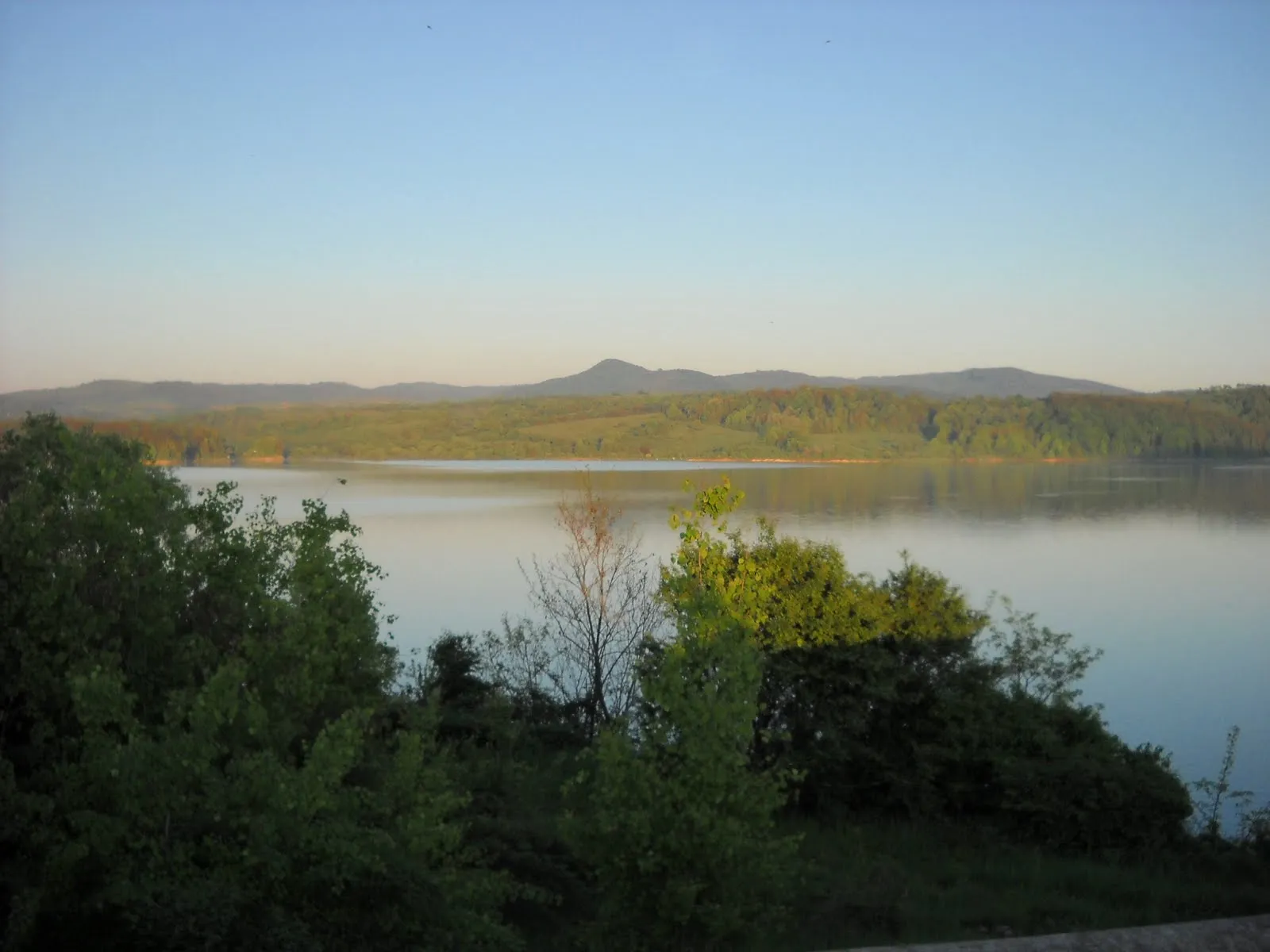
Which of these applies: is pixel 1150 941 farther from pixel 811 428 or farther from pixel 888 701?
A: pixel 811 428

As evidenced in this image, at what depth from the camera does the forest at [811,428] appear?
258 feet

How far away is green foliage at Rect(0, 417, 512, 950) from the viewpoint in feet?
21.9

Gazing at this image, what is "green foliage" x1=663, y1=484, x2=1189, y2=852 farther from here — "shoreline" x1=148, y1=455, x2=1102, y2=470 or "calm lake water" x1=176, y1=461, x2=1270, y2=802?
"shoreline" x1=148, y1=455, x2=1102, y2=470

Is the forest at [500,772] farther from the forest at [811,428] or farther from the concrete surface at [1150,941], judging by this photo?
the forest at [811,428]

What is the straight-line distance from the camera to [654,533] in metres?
37.3

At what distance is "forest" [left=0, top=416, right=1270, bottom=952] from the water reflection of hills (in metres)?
30.3

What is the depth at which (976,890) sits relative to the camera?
1091 centimetres

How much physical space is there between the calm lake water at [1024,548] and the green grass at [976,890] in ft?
16.3

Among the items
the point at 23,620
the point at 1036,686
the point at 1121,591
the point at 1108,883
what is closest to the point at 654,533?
the point at 1121,591

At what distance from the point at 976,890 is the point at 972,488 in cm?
5963

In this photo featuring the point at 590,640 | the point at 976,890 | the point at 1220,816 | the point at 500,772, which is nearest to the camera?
the point at 976,890

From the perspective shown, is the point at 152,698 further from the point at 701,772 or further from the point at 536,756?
the point at 536,756

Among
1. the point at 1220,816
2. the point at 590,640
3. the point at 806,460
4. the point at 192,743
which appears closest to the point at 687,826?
the point at 192,743

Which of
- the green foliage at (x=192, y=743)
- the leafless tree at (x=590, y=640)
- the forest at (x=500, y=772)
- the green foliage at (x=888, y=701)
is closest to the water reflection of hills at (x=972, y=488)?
the leafless tree at (x=590, y=640)
